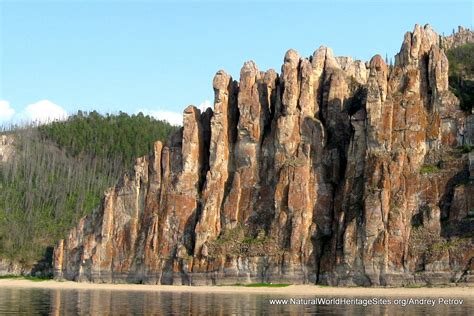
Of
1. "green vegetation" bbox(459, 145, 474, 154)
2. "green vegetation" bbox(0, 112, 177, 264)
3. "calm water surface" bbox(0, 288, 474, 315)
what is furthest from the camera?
"green vegetation" bbox(0, 112, 177, 264)

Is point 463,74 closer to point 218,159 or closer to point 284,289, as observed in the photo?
point 218,159

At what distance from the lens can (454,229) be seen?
3812 inches

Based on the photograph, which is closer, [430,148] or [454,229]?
[454,229]

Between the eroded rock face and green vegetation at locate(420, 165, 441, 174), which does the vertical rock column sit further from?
green vegetation at locate(420, 165, 441, 174)

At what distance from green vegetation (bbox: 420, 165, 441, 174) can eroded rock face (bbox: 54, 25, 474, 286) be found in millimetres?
232

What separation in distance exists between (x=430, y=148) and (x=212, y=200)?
2934cm

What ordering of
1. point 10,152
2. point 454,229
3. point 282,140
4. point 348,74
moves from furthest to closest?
1. point 10,152
2. point 348,74
3. point 282,140
4. point 454,229

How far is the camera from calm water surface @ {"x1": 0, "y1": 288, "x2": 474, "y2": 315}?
64.6m

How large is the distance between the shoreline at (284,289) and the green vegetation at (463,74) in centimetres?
3084

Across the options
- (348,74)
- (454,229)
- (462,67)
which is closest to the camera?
(454,229)

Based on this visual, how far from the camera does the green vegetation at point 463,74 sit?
114 m

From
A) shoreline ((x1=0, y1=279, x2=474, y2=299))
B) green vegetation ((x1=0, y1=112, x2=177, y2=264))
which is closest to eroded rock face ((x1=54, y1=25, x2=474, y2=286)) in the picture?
shoreline ((x1=0, y1=279, x2=474, y2=299))

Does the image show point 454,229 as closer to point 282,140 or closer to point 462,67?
point 282,140

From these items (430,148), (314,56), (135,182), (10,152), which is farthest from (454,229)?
(10,152)
